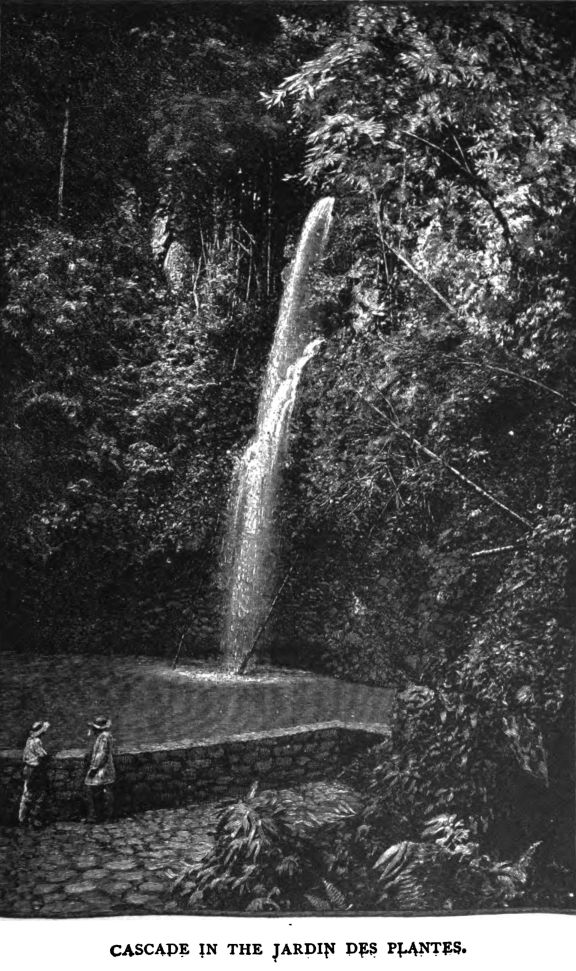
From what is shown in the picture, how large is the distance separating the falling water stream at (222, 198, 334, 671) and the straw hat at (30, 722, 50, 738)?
3.54 ft

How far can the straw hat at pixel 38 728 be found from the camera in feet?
11.8

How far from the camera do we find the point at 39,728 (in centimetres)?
360

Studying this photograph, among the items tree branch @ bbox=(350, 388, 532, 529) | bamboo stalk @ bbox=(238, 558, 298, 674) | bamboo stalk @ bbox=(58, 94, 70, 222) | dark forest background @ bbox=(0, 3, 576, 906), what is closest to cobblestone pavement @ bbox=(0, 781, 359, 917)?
bamboo stalk @ bbox=(238, 558, 298, 674)

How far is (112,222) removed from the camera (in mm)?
3859

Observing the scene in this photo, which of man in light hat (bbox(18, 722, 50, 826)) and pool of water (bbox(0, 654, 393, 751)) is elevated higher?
pool of water (bbox(0, 654, 393, 751))

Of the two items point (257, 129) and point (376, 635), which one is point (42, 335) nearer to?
point (257, 129)

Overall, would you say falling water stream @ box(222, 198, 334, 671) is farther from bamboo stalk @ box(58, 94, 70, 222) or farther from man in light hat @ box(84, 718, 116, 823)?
bamboo stalk @ box(58, 94, 70, 222)

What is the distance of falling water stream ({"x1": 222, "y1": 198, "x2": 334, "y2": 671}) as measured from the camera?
378 cm

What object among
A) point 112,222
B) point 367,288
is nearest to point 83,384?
point 112,222

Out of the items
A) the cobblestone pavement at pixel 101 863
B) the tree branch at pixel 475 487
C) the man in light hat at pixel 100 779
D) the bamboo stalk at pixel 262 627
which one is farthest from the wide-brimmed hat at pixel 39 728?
the tree branch at pixel 475 487

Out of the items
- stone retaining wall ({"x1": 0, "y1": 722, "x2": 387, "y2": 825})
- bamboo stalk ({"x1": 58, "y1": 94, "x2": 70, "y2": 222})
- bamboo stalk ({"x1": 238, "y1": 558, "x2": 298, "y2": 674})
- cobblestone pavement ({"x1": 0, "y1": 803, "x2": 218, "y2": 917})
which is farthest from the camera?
bamboo stalk ({"x1": 58, "y1": 94, "x2": 70, "y2": 222})

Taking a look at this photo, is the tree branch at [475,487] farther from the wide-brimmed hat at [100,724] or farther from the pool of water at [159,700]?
the wide-brimmed hat at [100,724]

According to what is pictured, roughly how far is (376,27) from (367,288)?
1.37 meters

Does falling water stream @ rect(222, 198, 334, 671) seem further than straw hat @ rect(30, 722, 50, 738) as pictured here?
Yes
